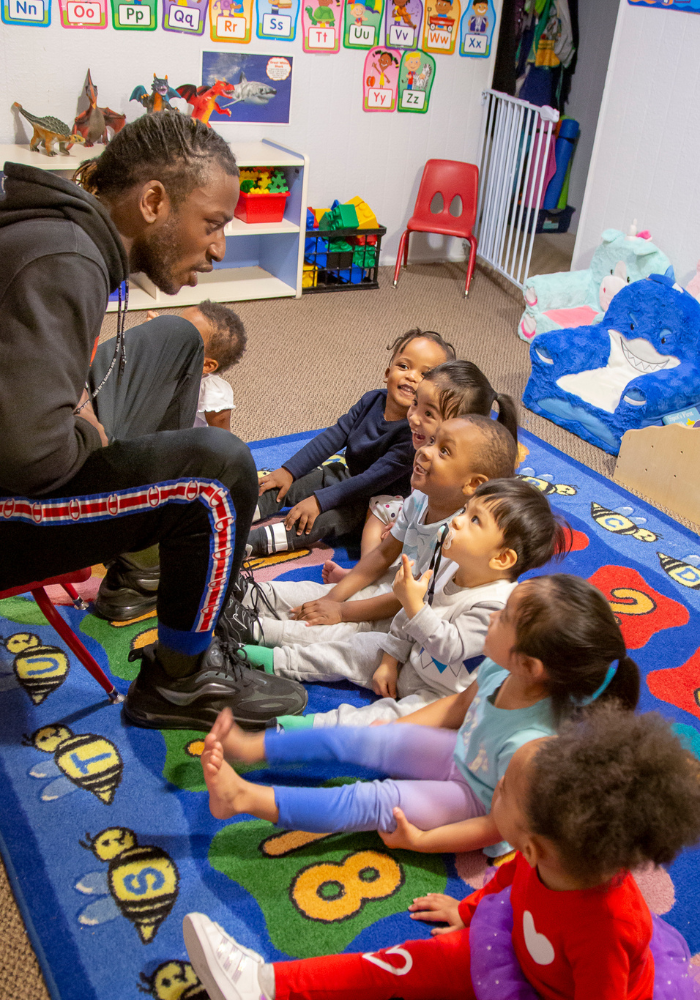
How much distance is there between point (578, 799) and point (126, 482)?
27.2 inches

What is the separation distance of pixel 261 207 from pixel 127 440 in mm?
2600

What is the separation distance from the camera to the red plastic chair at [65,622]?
1270 mm

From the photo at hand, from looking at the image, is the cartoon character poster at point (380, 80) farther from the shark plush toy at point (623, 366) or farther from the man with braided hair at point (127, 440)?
the man with braided hair at point (127, 440)

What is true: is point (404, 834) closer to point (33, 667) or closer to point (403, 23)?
point (33, 667)

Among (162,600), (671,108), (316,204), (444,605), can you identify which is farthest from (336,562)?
(316,204)

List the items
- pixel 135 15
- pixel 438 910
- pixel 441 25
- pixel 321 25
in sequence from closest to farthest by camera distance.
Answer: pixel 438 910 → pixel 135 15 → pixel 321 25 → pixel 441 25

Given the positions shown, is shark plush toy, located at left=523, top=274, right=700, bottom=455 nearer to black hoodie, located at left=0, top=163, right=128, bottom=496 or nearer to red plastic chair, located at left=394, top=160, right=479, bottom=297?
red plastic chair, located at left=394, top=160, right=479, bottom=297

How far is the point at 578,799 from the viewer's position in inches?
31.6

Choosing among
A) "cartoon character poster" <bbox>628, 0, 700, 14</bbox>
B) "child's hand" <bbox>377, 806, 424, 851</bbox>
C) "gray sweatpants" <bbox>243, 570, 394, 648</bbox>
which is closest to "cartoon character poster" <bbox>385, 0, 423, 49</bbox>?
"cartoon character poster" <bbox>628, 0, 700, 14</bbox>

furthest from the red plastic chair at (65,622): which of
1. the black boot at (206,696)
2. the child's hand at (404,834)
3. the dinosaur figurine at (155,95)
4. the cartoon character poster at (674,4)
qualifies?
the cartoon character poster at (674,4)

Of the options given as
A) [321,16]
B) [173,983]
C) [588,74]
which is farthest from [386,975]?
[588,74]

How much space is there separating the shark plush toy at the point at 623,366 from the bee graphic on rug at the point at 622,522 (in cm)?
40

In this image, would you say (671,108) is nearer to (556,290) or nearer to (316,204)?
(556,290)

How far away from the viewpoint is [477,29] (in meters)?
3.87
